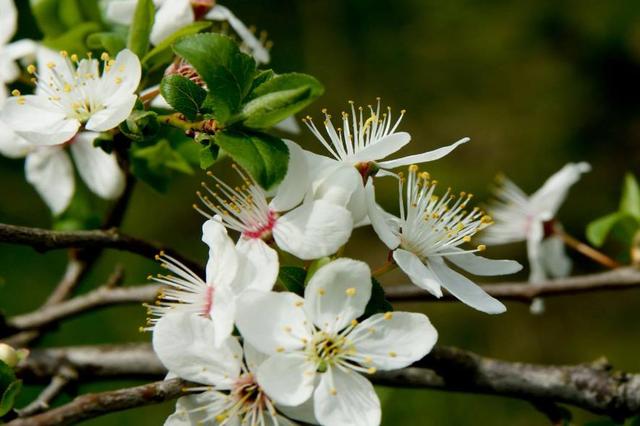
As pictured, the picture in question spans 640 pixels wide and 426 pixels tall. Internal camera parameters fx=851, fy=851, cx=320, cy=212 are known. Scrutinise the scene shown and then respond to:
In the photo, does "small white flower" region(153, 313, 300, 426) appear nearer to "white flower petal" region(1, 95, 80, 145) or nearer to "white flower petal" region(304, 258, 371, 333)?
"white flower petal" region(304, 258, 371, 333)

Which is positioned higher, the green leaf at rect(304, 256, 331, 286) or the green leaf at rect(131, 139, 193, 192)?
the green leaf at rect(304, 256, 331, 286)

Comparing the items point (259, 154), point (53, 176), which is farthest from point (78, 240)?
point (53, 176)

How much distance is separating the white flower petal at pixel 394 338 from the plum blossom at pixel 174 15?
313mm

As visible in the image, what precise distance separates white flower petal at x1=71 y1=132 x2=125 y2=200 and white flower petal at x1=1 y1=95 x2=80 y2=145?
0.23 m

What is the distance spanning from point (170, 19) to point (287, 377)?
41 centimetres

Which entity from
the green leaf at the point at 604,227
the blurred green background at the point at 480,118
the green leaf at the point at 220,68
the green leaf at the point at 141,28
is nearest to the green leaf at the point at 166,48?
the green leaf at the point at 141,28

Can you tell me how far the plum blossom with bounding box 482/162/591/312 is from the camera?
1225 mm

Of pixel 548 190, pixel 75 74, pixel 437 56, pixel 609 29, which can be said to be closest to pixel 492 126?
pixel 437 56

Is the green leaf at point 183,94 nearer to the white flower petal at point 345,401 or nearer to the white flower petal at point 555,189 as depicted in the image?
the white flower petal at point 345,401

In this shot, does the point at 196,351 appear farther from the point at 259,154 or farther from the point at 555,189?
the point at 555,189

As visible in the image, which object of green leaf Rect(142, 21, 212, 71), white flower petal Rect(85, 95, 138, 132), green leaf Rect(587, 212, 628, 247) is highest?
green leaf Rect(142, 21, 212, 71)

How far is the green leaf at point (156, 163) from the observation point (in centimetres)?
92

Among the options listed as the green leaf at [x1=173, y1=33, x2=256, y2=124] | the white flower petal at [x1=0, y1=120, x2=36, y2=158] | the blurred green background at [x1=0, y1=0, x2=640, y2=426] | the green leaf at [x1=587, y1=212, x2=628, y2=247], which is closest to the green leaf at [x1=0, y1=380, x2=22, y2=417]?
the green leaf at [x1=173, y1=33, x2=256, y2=124]

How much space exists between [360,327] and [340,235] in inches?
3.0
